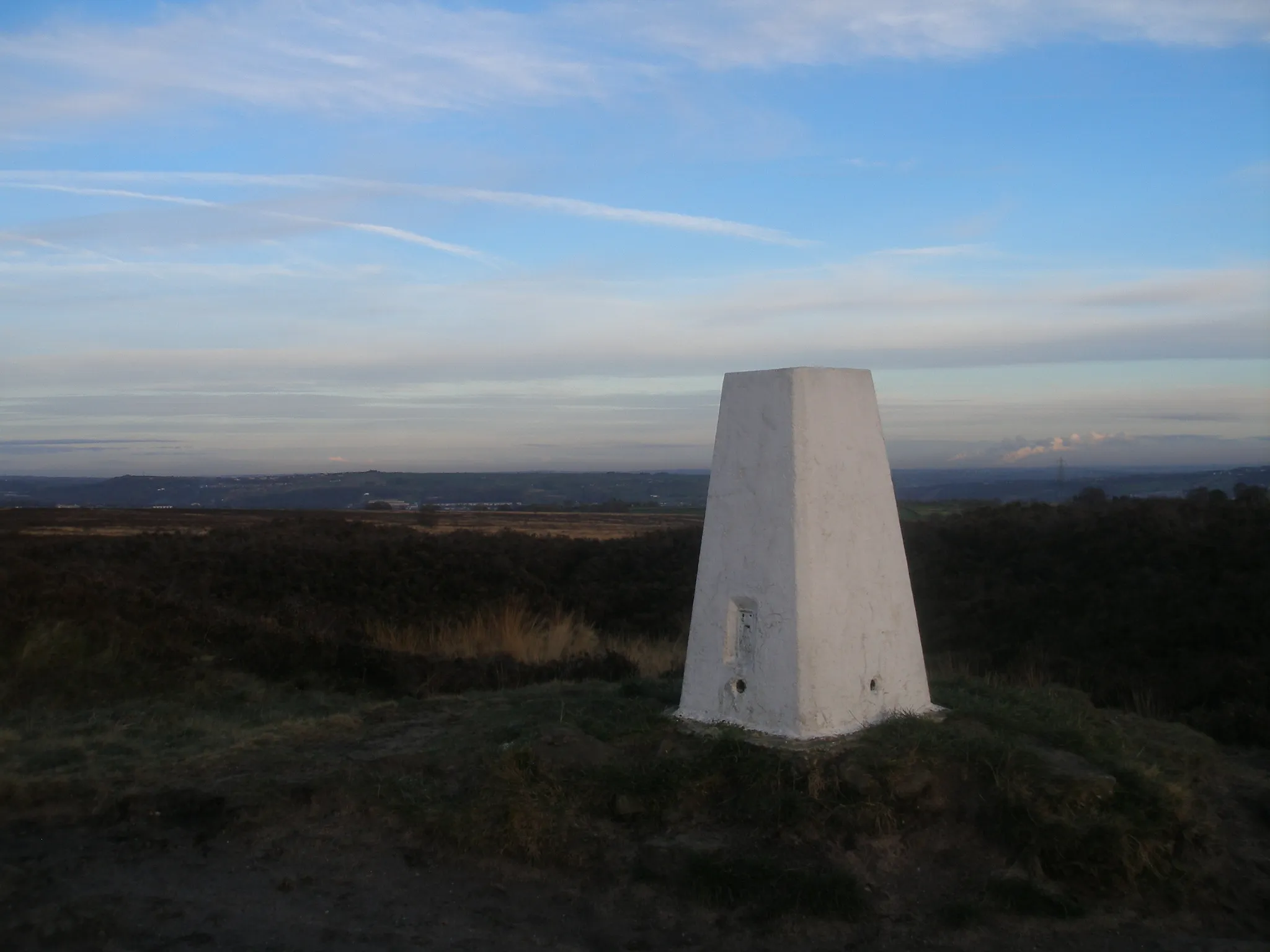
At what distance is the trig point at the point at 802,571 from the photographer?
704 centimetres

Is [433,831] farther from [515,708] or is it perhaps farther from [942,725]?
[942,725]

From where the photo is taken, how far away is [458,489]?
178 ft

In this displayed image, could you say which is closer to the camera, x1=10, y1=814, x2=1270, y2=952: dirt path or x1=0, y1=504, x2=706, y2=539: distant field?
x1=10, y1=814, x2=1270, y2=952: dirt path

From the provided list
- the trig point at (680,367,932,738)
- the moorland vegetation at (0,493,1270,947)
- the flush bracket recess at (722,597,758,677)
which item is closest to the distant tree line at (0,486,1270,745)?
the moorland vegetation at (0,493,1270,947)

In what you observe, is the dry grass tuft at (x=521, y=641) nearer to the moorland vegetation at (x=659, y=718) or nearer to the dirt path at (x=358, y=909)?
the moorland vegetation at (x=659, y=718)

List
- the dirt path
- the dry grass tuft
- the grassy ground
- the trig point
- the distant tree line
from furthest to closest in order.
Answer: the dry grass tuft
the distant tree line
the trig point
the grassy ground
the dirt path

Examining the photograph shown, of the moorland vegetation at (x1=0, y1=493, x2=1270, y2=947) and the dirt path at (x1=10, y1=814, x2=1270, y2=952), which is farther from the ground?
the moorland vegetation at (x1=0, y1=493, x2=1270, y2=947)

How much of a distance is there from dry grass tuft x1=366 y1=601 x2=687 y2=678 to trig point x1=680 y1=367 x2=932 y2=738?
461cm

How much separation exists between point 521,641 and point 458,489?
41.4 m

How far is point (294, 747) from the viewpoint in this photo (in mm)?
8383

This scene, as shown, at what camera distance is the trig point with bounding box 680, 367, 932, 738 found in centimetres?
704

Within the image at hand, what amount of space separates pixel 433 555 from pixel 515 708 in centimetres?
845

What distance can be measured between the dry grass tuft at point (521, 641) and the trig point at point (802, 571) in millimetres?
4607

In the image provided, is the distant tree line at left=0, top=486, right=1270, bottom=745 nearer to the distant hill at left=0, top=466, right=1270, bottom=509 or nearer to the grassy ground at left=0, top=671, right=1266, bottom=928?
the grassy ground at left=0, top=671, right=1266, bottom=928
